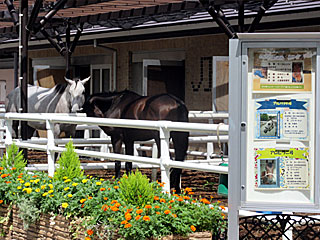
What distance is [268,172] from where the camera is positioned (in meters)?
5.23

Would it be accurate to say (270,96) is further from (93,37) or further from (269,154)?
(93,37)

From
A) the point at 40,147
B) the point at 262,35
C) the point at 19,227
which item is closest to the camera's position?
the point at 262,35

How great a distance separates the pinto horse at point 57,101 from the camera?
13289mm

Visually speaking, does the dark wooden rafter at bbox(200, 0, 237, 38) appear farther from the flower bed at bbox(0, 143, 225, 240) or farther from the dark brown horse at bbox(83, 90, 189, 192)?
the flower bed at bbox(0, 143, 225, 240)

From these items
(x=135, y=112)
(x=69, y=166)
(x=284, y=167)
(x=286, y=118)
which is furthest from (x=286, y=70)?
(x=135, y=112)

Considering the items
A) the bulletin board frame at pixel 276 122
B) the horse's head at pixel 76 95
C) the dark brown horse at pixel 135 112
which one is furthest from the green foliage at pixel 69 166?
the horse's head at pixel 76 95

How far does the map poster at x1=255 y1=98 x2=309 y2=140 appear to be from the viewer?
5203 mm

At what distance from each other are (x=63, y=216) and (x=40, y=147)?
8.93 feet

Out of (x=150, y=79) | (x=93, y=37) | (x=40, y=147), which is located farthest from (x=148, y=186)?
(x=93, y=37)

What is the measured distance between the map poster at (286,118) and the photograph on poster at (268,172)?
0.19 m

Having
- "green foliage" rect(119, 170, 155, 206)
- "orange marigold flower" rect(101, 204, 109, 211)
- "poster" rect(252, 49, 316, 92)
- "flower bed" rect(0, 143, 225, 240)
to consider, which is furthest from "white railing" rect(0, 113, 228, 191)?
"poster" rect(252, 49, 316, 92)

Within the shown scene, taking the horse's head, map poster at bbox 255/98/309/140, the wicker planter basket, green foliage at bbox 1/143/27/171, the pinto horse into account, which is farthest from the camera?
the pinto horse

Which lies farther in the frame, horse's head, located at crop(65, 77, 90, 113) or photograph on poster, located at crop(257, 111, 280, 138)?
horse's head, located at crop(65, 77, 90, 113)

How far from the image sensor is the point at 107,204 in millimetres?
6590
